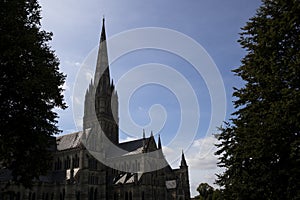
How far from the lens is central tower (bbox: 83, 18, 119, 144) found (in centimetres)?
7381

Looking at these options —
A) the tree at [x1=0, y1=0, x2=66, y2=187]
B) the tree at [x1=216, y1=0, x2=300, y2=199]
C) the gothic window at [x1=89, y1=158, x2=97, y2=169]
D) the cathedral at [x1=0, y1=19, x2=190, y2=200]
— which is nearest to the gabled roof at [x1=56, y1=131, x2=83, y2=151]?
the cathedral at [x1=0, y1=19, x2=190, y2=200]

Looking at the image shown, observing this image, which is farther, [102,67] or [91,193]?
[102,67]

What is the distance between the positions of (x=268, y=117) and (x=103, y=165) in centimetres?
5219

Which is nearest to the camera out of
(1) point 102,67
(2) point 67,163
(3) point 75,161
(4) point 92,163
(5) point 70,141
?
(4) point 92,163

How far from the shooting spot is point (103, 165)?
63.4m

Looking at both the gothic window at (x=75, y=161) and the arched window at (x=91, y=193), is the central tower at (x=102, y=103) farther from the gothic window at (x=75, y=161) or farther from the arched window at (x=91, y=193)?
the arched window at (x=91, y=193)

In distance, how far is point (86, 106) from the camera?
254 feet

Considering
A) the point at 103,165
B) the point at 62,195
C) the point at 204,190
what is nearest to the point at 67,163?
the point at 103,165

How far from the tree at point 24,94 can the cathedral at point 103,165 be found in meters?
37.1

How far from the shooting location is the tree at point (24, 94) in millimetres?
15031

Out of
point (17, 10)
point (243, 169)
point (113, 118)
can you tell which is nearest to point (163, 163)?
point (113, 118)

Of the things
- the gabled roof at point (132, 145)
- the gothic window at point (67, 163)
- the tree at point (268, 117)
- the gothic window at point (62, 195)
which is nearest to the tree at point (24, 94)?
the tree at point (268, 117)

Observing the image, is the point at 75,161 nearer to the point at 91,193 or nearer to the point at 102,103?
the point at 91,193

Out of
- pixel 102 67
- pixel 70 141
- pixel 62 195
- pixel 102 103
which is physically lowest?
pixel 62 195
